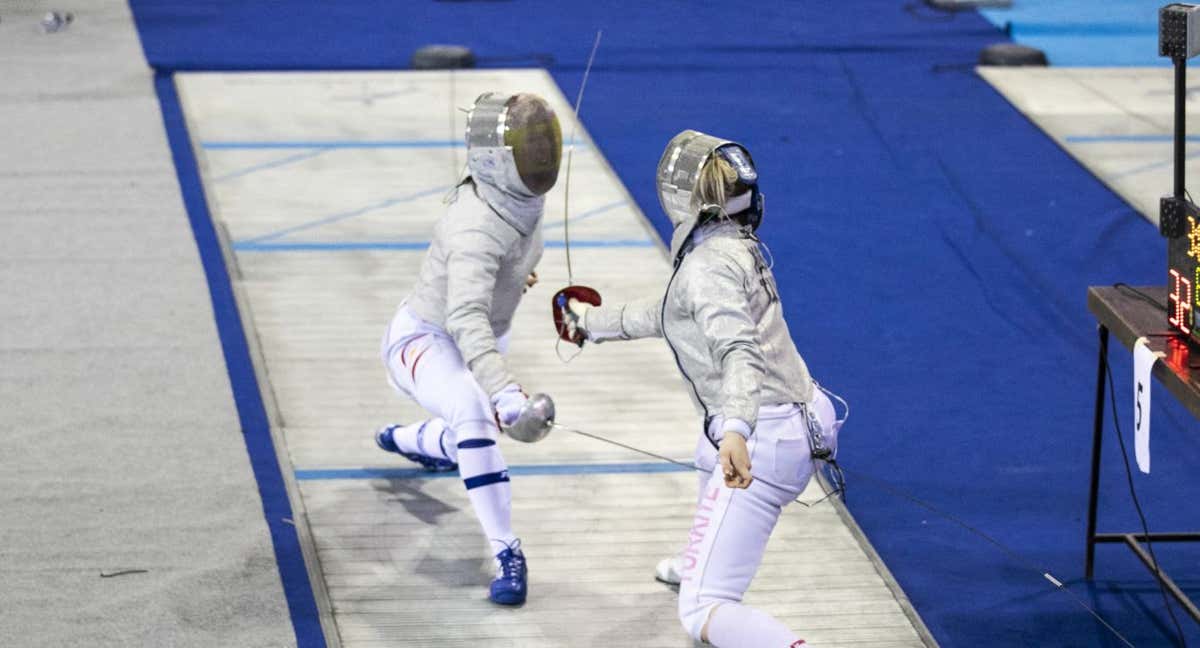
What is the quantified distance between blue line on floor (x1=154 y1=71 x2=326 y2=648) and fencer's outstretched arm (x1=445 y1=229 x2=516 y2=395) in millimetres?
872

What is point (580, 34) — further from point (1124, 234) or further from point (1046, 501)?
point (1046, 501)

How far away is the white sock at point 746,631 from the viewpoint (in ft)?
12.6

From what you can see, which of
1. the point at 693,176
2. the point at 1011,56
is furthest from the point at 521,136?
the point at 1011,56

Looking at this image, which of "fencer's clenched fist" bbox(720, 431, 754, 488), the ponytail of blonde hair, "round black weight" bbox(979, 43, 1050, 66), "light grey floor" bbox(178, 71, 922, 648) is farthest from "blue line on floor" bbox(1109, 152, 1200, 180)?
"fencer's clenched fist" bbox(720, 431, 754, 488)

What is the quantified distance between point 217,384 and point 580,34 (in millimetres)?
5744

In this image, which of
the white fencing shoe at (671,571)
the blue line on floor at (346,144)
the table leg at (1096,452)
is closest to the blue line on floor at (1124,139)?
the blue line on floor at (346,144)

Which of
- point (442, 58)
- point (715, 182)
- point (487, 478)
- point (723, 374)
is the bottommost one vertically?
point (442, 58)

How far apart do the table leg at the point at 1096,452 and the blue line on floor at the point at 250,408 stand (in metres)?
2.20

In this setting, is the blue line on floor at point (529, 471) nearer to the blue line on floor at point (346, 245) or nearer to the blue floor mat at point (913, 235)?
the blue floor mat at point (913, 235)

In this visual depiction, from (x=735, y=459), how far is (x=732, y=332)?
12.1 inches

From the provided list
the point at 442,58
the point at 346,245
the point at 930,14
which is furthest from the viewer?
the point at 930,14

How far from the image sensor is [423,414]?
594 cm

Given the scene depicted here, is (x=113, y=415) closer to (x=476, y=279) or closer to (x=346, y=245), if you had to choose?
(x=346, y=245)

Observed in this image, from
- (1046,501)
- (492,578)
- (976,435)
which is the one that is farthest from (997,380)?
(492,578)
